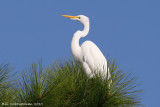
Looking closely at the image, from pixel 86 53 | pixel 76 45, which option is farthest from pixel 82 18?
pixel 86 53

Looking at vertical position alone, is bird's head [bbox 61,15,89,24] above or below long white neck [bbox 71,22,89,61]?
above

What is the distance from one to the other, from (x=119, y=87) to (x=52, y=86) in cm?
82

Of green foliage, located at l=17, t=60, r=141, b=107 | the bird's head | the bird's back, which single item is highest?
the bird's head

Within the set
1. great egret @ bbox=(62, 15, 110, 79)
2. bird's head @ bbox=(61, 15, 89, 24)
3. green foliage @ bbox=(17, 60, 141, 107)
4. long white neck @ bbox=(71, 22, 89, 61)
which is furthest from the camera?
bird's head @ bbox=(61, 15, 89, 24)

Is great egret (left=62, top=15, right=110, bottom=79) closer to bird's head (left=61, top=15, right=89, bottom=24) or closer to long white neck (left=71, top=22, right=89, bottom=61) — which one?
long white neck (left=71, top=22, right=89, bottom=61)

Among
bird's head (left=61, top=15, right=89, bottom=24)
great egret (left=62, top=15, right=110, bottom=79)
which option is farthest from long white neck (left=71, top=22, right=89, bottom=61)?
bird's head (left=61, top=15, right=89, bottom=24)

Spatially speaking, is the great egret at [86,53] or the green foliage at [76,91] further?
the great egret at [86,53]

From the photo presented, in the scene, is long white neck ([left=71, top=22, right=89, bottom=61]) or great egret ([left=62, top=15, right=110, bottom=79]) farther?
long white neck ([left=71, top=22, right=89, bottom=61])

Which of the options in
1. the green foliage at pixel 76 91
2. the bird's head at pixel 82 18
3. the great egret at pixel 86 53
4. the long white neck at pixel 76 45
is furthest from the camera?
the bird's head at pixel 82 18

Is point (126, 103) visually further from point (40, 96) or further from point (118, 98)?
point (40, 96)

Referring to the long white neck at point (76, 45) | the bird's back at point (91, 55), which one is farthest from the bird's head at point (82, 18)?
the bird's back at point (91, 55)

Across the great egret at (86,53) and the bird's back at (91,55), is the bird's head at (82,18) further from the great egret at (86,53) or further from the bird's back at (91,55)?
the bird's back at (91,55)

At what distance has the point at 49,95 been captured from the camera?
11.7 ft

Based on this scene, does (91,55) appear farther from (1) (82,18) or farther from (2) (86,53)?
(1) (82,18)
